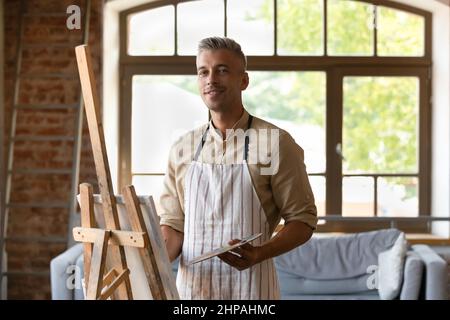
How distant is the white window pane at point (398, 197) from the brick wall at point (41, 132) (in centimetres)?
211

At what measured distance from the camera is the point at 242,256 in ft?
7.01

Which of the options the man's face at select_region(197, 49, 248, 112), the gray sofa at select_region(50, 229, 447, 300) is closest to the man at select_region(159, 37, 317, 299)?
the man's face at select_region(197, 49, 248, 112)

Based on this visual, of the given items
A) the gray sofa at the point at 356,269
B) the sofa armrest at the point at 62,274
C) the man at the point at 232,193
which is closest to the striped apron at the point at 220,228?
the man at the point at 232,193

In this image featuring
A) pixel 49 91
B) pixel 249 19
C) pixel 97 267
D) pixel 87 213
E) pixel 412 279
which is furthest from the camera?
pixel 249 19

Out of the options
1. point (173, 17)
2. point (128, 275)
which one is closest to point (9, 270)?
point (173, 17)

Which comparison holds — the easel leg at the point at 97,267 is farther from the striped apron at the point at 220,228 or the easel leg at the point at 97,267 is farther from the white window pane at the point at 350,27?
the white window pane at the point at 350,27

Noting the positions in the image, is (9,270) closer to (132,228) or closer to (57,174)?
(57,174)

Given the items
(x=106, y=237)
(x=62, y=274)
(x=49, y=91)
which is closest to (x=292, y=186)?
(x=106, y=237)

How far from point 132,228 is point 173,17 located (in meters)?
3.71

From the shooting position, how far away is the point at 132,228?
2.21 metres

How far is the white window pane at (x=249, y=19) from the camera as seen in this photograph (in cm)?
567

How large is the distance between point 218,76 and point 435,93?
387 cm

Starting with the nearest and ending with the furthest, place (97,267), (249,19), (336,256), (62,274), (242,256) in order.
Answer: (242,256) → (97,267) → (62,274) → (336,256) → (249,19)

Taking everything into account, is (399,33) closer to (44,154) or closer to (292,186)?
(44,154)
